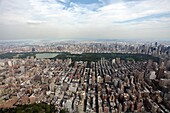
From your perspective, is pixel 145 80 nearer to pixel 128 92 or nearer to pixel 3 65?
pixel 128 92

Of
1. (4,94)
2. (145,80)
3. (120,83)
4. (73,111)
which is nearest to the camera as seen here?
(73,111)

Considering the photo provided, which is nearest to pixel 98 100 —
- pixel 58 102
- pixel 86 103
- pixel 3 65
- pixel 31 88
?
pixel 86 103

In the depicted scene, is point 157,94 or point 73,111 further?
point 157,94

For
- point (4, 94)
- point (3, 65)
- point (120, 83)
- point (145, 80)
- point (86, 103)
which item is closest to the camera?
point (86, 103)

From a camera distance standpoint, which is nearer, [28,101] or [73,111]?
[73,111]

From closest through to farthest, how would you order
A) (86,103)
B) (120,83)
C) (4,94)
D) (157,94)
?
(86,103) → (157,94) → (4,94) → (120,83)

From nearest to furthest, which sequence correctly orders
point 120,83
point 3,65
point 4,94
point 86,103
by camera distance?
1. point 86,103
2. point 4,94
3. point 120,83
4. point 3,65

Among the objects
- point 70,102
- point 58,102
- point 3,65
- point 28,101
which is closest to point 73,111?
point 70,102

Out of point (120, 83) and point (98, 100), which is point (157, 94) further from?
point (98, 100)

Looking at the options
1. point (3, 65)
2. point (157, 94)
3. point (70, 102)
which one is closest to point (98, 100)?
point (70, 102)
